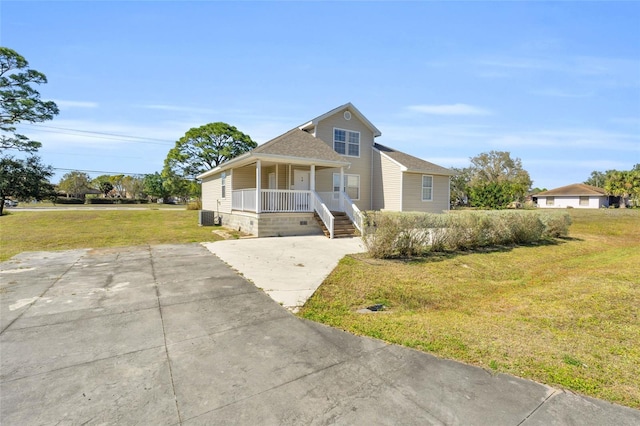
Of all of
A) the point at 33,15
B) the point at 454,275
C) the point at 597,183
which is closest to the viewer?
the point at 454,275

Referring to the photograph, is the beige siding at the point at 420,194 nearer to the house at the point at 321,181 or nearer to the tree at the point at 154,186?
the house at the point at 321,181

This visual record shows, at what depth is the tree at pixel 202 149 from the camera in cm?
3841

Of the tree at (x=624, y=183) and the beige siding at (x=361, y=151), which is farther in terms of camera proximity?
the tree at (x=624, y=183)

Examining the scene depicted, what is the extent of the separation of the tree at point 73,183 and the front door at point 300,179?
241 ft

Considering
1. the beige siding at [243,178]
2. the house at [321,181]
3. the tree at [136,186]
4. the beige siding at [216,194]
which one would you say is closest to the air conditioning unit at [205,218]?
the house at [321,181]

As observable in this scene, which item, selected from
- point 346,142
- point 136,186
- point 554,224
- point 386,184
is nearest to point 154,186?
point 136,186

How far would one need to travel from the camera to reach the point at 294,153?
14.0 m

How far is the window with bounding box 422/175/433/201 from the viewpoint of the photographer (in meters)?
19.5

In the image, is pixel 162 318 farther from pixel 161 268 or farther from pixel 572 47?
pixel 572 47

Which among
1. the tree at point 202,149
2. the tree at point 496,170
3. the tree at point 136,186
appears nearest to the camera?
the tree at point 202,149

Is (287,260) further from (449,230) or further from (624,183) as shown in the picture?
(624,183)

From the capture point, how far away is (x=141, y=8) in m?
9.52

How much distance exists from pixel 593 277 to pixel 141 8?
14.7 metres

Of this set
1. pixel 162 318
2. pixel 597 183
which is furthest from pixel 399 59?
pixel 597 183
